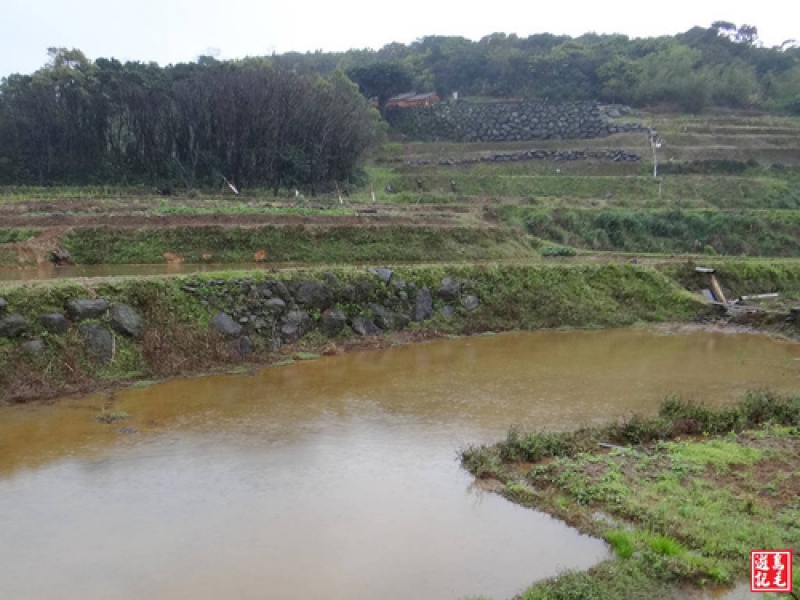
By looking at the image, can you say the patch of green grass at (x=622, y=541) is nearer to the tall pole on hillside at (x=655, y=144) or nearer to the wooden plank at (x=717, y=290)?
the wooden plank at (x=717, y=290)

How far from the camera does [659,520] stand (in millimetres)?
8141

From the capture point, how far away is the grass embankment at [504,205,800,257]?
2966 cm

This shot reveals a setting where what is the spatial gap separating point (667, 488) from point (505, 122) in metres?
48.9

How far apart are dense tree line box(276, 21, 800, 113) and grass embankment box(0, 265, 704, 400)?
133 feet

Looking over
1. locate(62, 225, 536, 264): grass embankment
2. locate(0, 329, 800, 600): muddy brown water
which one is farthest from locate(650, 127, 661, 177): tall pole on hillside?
locate(0, 329, 800, 600): muddy brown water

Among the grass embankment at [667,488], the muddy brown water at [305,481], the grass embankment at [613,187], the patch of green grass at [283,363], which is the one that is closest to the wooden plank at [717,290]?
the muddy brown water at [305,481]

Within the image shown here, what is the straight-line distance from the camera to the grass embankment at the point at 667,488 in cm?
724

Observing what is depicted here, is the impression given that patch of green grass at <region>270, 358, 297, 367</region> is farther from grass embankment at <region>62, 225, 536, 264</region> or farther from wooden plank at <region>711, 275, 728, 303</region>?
wooden plank at <region>711, 275, 728, 303</region>

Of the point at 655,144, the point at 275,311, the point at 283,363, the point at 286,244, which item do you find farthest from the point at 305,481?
the point at 655,144

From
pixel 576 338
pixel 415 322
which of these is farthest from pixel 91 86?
pixel 576 338

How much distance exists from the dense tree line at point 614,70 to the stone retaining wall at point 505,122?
11.2 feet

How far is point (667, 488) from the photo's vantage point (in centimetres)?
901

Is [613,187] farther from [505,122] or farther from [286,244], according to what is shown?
[286,244]

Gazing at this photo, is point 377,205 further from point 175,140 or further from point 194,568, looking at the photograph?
point 194,568
